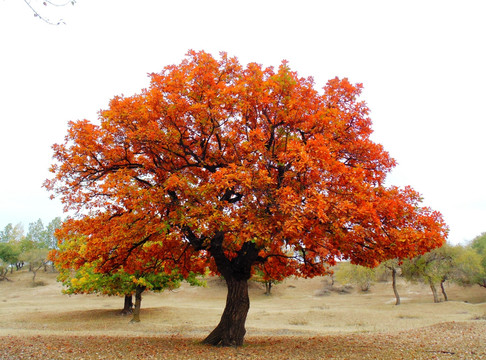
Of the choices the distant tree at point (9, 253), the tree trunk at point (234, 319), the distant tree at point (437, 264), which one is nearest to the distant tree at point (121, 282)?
the tree trunk at point (234, 319)

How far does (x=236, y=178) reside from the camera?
860 cm

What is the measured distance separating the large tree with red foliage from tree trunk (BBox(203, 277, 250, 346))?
4 centimetres

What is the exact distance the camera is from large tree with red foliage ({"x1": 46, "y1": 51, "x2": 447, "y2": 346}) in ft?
29.5

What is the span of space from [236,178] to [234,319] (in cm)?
663

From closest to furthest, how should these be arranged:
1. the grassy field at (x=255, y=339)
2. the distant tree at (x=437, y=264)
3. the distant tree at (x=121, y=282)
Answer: the grassy field at (x=255, y=339), the distant tree at (x=121, y=282), the distant tree at (x=437, y=264)

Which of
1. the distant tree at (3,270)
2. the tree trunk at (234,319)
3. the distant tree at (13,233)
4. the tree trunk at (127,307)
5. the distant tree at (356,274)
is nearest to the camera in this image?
the tree trunk at (234,319)

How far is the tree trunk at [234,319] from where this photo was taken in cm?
1203

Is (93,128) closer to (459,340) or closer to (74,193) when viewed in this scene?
(74,193)

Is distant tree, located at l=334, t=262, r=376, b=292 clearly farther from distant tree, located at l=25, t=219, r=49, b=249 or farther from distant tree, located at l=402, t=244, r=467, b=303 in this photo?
distant tree, located at l=25, t=219, r=49, b=249

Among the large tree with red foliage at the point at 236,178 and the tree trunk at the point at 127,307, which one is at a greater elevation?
the large tree with red foliage at the point at 236,178

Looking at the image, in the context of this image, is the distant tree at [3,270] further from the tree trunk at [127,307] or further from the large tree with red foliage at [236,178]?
the large tree with red foliage at [236,178]

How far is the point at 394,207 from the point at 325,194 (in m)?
2.18

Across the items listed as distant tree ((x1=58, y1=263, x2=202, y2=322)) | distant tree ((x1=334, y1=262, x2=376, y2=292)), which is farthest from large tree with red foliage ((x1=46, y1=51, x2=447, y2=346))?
distant tree ((x1=334, y1=262, x2=376, y2=292))

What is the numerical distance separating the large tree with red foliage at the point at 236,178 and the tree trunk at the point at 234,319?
41 mm
